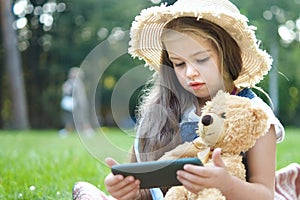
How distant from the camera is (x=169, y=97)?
215 cm

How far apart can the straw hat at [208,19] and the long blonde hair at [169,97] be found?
3cm

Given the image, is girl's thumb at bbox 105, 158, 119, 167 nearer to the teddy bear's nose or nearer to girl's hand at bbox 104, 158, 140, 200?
girl's hand at bbox 104, 158, 140, 200

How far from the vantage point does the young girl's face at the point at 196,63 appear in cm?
192

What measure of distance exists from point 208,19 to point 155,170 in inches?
23.8

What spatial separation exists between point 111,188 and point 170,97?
Result: 1.51 ft

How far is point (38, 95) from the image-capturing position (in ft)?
65.7

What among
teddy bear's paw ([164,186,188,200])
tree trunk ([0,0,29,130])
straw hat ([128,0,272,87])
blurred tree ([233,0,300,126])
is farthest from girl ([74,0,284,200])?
tree trunk ([0,0,29,130])

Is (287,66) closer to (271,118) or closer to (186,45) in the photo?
(271,118)

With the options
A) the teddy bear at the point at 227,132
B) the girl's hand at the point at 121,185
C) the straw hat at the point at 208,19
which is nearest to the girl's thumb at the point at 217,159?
the teddy bear at the point at 227,132

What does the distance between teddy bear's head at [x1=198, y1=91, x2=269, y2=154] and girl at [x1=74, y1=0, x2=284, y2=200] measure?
58 millimetres

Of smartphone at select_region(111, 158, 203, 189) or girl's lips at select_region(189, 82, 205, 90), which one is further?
girl's lips at select_region(189, 82, 205, 90)

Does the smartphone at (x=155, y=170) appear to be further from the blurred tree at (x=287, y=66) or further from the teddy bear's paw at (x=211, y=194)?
the blurred tree at (x=287, y=66)

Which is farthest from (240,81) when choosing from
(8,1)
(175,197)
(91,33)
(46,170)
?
(91,33)

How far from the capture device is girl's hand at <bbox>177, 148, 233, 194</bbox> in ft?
5.59
